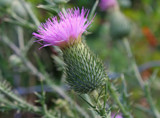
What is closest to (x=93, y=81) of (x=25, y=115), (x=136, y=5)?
(x=25, y=115)

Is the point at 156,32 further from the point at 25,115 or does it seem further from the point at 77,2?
the point at 77,2

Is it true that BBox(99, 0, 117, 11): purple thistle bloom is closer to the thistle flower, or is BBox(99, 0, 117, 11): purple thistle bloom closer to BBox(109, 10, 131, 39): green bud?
BBox(109, 10, 131, 39): green bud

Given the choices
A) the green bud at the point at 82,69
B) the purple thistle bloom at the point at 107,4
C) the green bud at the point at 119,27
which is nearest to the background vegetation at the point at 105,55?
the purple thistle bloom at the point at 107,4

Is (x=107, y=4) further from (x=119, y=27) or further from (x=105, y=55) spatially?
(x=105, y=55)

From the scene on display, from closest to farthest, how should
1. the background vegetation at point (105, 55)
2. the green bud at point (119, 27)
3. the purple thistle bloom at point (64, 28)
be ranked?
the purple thistle bloom at point (64, 28) < the green bud at point (119, 27) < the background vegetation at point (105, 55)

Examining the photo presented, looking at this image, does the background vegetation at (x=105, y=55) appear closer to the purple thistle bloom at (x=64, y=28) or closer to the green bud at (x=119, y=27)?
the green bud at (x=119, y=27)

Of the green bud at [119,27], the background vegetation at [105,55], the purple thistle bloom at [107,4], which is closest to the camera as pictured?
the green bud at [119,27]

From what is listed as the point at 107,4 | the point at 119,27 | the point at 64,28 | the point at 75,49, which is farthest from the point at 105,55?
the point at 64,28

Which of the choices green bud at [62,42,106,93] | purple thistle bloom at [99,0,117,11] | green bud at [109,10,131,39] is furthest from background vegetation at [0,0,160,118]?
green bud at [62,42,106,93]
